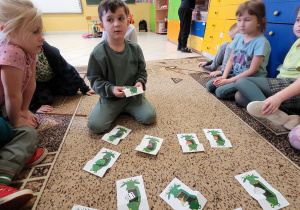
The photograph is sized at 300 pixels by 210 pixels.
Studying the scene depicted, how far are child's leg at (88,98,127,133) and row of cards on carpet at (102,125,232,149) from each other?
57 millimetres

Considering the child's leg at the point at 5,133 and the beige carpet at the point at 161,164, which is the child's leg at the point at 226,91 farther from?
the child's leg at the point at 5,133

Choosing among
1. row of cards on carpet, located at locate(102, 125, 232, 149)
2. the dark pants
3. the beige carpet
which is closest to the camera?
the beige carpet

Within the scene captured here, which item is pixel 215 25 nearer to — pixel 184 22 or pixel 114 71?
pixel 184 22

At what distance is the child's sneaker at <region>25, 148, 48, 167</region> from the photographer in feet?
2.51

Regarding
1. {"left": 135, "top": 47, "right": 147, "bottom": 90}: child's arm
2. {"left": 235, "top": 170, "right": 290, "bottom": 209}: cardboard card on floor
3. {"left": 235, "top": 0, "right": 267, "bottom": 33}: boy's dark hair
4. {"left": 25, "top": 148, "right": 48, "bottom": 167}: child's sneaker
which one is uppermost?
{"left": 235, "top": 0, "right": 267, "bottom": 33}: boy's dark hair

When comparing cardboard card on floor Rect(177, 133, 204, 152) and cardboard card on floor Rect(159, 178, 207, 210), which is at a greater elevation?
cardboard card on floor Rect(177, 133, 204, 152)

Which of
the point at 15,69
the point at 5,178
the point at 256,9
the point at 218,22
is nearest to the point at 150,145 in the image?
the point at 5,178

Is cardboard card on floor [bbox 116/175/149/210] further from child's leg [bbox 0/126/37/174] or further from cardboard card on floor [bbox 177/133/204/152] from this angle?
child's leg [bbox 0/126/37/174]

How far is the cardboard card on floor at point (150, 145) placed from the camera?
847mm

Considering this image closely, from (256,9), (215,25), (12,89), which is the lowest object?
(12,89)

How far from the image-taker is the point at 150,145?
0.88m

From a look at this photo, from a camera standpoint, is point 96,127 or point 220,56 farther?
point 220,56

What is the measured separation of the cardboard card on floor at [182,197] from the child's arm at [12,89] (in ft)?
2.61

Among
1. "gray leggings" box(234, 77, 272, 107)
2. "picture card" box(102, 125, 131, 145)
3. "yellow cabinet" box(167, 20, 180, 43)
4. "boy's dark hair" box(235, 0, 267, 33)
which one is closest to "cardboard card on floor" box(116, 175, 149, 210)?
"picture card" box(102, 125, 131, 145)
